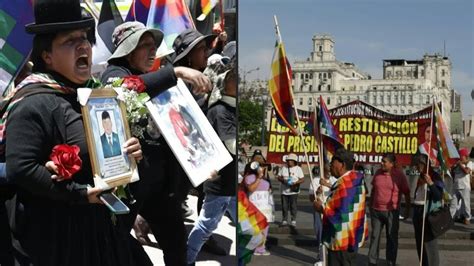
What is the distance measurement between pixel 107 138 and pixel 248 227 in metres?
1.92

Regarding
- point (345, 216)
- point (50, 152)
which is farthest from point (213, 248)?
point (50, 152)

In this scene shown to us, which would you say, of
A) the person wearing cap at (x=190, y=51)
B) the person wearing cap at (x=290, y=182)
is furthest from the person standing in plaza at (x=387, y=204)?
the person wearing cap at (x=190, y=51)

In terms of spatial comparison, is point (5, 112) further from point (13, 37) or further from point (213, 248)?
point (213, 248)

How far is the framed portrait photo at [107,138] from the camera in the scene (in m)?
2.38

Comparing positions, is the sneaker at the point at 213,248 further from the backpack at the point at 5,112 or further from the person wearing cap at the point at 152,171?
Answer: the backpack at the point at 5,112

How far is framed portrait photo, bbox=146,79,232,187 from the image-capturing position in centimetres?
306

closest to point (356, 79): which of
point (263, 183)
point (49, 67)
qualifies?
point (263, 183)

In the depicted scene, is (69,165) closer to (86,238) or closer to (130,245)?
(86,238)

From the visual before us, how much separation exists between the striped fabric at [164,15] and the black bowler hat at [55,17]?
6.18 feet

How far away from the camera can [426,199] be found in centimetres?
543

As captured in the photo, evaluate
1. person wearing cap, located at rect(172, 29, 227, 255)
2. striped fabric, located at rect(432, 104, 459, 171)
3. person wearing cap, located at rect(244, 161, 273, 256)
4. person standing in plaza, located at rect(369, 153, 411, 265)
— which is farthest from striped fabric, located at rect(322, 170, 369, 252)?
person wearing cap, located at rect(172, 29, 227, 255)

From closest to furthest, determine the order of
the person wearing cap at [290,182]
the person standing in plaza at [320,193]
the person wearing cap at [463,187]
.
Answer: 1. the person wearing cap at [290,182]
2. the person standing in plaza at [320,193]
3. the person wearing cap at [463,187]

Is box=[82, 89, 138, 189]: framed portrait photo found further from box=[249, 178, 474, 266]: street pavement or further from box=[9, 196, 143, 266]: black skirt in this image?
box=[249, 178, 474, 266]: street pavement


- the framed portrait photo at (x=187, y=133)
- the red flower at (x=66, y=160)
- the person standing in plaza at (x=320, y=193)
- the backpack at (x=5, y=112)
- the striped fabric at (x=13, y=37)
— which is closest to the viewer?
the red flower at (x=66, y=160)
